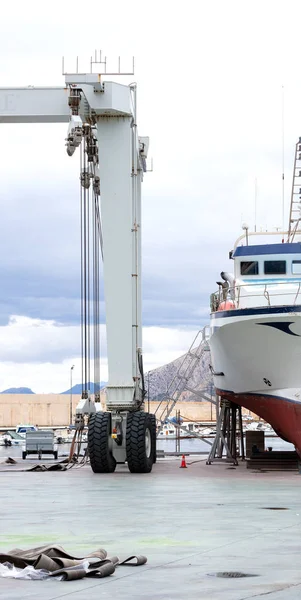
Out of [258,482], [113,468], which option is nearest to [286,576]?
[258,482]

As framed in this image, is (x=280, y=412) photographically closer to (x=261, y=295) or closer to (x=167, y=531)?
(x=261, y=295)

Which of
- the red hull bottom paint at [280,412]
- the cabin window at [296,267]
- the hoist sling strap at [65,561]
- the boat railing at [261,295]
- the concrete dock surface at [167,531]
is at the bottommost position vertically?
the concrete dock surface at [167,531]

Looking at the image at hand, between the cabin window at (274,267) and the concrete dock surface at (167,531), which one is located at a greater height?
the cabin window at (274,267)

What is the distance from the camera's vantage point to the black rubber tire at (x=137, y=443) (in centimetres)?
3019

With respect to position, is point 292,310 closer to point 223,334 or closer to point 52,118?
point 223,334

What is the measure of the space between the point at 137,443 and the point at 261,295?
8.51 meters

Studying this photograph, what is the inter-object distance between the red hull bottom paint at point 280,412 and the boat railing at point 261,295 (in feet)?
10.9

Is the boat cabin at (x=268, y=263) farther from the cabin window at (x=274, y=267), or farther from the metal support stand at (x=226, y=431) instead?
the metal support stand at (x=226, y=431)

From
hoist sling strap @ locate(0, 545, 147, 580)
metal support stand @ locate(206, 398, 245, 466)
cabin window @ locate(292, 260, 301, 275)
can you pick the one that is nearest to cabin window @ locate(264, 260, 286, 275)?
cabin window @ locate(292, 260, 301, 275)

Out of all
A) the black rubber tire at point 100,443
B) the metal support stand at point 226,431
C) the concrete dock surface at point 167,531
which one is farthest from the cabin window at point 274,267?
the concrete dock surface at point 167,531

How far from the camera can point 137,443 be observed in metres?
30.2

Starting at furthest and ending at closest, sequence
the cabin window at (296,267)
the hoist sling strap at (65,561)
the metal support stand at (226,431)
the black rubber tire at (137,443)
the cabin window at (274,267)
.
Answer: the metal support stand at (226,431)
the cabin window at (274,267)
the cabin window at (296,267)
the black rubber tire at (137,443)
the hoist sling strap at (65,561)

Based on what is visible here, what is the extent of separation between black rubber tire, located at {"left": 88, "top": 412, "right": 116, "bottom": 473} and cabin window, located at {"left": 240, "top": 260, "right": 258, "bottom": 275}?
9968 millimetres

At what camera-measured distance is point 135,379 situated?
32469mm
